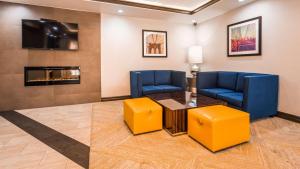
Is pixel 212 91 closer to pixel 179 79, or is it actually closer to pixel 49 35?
pixel 179 79

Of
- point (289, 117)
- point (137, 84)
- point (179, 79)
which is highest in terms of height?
point (179, 79)

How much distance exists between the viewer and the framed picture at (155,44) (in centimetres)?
489

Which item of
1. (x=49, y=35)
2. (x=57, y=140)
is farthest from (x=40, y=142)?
(x=49, y=35)

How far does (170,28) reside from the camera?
5.17 m

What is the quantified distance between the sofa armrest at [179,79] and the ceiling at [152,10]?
1.63 meters

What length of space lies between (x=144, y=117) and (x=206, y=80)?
2283 millimetres

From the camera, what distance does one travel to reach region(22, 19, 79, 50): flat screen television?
3.70 metres

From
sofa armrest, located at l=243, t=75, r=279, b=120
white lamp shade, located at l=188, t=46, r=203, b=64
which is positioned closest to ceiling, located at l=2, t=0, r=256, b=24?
white lamp shade, located at l=188, t=46, r=203, b=64

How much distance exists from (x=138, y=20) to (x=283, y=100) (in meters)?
3.94

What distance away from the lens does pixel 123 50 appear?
4.69 m

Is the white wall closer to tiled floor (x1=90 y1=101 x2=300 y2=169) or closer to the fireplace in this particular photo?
the fireplace

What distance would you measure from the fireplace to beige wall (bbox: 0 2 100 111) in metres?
0.10

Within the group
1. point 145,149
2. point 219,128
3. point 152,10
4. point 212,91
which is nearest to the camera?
point 219,128

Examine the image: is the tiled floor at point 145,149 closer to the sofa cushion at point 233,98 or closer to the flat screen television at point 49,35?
the sofa cushion at point 233,98
